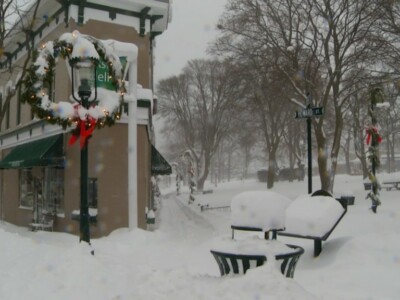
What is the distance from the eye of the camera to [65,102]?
9805 mm

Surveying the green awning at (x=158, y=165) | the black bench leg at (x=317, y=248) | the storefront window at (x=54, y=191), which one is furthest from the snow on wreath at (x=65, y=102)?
the green awning at (x=158, y=165)

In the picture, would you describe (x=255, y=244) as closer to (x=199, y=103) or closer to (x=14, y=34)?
(x=14, y=34)

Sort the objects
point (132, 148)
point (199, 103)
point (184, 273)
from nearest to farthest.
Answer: point (184, 273)
point (132, 148)
point (199, 103)

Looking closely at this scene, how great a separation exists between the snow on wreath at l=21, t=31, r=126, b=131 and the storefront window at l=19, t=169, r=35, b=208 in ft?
26.6

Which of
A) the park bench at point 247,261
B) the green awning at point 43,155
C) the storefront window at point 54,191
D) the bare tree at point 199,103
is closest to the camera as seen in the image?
the park bench at point 247,261

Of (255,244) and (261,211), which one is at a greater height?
(261,211)

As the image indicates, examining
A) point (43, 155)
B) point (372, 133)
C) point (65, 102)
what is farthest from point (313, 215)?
point (43, 155)

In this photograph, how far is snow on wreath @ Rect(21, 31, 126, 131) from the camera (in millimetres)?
8773

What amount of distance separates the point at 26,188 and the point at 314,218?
13.2 m

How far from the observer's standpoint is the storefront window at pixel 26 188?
688 inches

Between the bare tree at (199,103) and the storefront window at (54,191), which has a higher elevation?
→ the bare tree at (199,103)

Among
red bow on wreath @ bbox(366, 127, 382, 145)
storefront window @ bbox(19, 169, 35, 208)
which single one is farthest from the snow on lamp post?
red bow on wreath @ bbox(366, 127, 382, 145)

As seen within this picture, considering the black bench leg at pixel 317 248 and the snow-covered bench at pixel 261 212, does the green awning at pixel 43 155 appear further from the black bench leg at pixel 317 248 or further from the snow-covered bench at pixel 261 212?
the black bench leg at pixel 317 248

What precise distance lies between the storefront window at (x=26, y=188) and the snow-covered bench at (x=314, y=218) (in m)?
11.5
